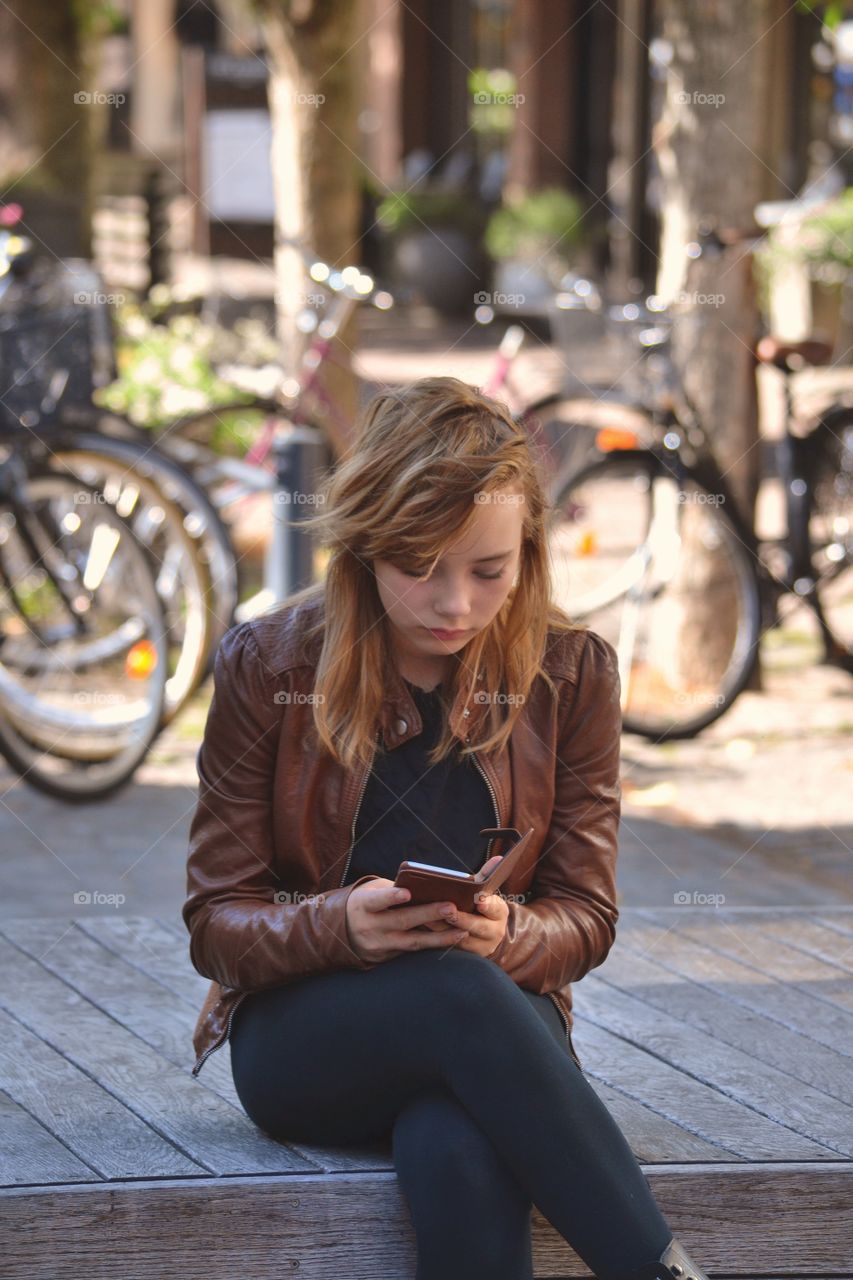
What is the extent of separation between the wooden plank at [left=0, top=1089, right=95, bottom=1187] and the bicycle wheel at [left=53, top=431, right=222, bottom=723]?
7.78 ft

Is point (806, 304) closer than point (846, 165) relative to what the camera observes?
Yes

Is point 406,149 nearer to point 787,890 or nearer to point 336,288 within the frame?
point 336,288

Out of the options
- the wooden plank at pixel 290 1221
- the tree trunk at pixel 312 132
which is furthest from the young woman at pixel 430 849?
the tree trunk at pixel 312 132

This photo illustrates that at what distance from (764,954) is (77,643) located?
89.4 inches

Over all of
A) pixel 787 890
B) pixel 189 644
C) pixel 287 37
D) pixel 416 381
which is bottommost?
pixel 787 890

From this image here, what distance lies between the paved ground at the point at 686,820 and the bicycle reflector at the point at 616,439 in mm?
897

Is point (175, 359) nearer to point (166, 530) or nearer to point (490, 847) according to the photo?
point (166, 530)

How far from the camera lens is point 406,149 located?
797 inches

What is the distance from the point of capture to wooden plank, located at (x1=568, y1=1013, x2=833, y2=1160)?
2.54 m

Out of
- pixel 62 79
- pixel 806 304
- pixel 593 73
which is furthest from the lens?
pixel 593 73

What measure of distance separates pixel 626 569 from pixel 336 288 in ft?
4.07

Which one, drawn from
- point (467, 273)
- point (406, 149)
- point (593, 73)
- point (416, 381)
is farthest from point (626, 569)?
point (406, 149)

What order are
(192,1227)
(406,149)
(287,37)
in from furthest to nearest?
(406,149)
(287,37)
(192,1227)

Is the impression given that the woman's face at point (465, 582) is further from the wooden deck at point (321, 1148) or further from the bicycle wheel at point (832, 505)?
the bicycle wheel at point (832, 505)
